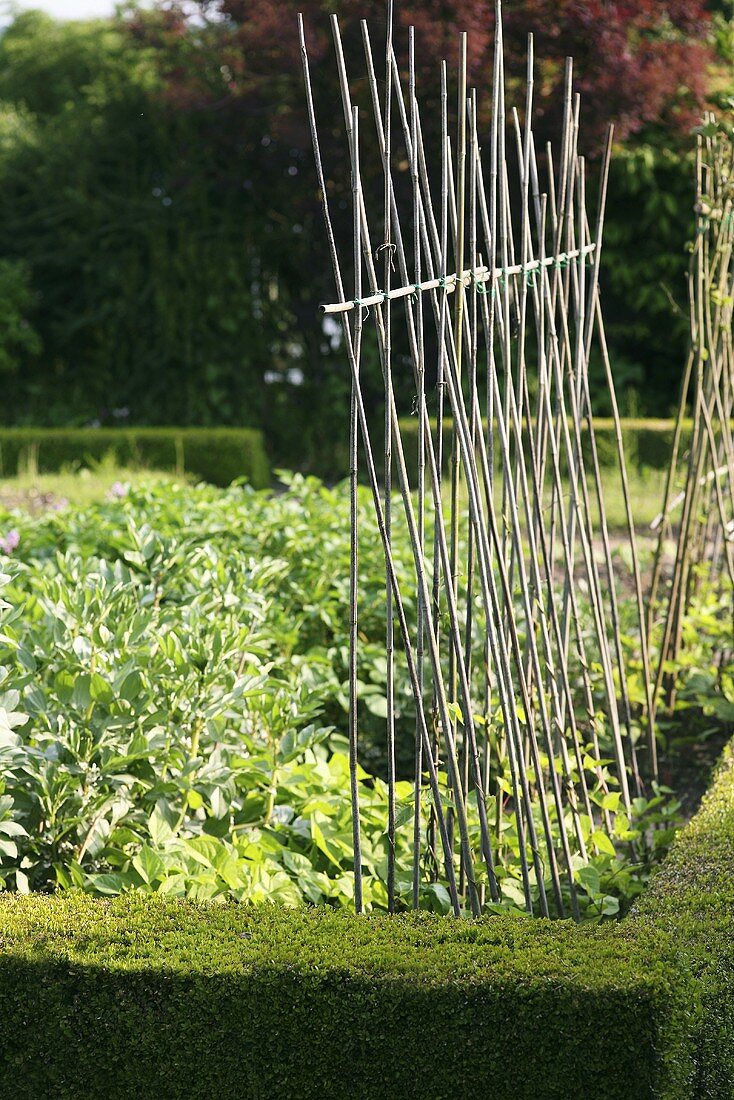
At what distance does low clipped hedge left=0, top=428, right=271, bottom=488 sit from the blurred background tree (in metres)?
2.05

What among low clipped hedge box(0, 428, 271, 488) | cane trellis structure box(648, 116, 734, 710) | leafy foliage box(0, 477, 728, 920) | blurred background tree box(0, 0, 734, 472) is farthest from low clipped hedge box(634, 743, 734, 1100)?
blurred background tree box(0, 0, 734, 472)

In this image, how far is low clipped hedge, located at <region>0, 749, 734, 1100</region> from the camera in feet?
5.94

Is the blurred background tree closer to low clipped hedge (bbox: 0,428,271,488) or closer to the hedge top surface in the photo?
low clipped hedge (bbox: 0,428,271,488)

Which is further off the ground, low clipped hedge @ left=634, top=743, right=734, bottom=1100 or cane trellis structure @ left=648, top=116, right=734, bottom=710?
cane trellis structure @ left=648, top=116, right=734, bottom=710

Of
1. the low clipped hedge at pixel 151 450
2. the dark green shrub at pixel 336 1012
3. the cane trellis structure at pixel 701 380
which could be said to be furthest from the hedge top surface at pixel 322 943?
the low clipped hedge at pixel 151 450

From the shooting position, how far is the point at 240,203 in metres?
11.9

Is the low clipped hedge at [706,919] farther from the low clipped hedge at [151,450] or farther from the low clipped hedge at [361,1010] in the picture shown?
the low clipped hedge at [151,450]

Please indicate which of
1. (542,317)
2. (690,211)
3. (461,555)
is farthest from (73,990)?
(690,211)

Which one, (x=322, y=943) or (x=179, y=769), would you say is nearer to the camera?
(x=322, y=943)

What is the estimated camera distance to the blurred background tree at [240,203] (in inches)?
390

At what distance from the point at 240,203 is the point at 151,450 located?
3592 millimetres

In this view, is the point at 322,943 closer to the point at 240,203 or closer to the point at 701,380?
the point at 701,380

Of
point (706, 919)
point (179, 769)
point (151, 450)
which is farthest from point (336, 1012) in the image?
point (151, 450)

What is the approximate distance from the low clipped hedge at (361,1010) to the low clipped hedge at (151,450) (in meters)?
7.64
